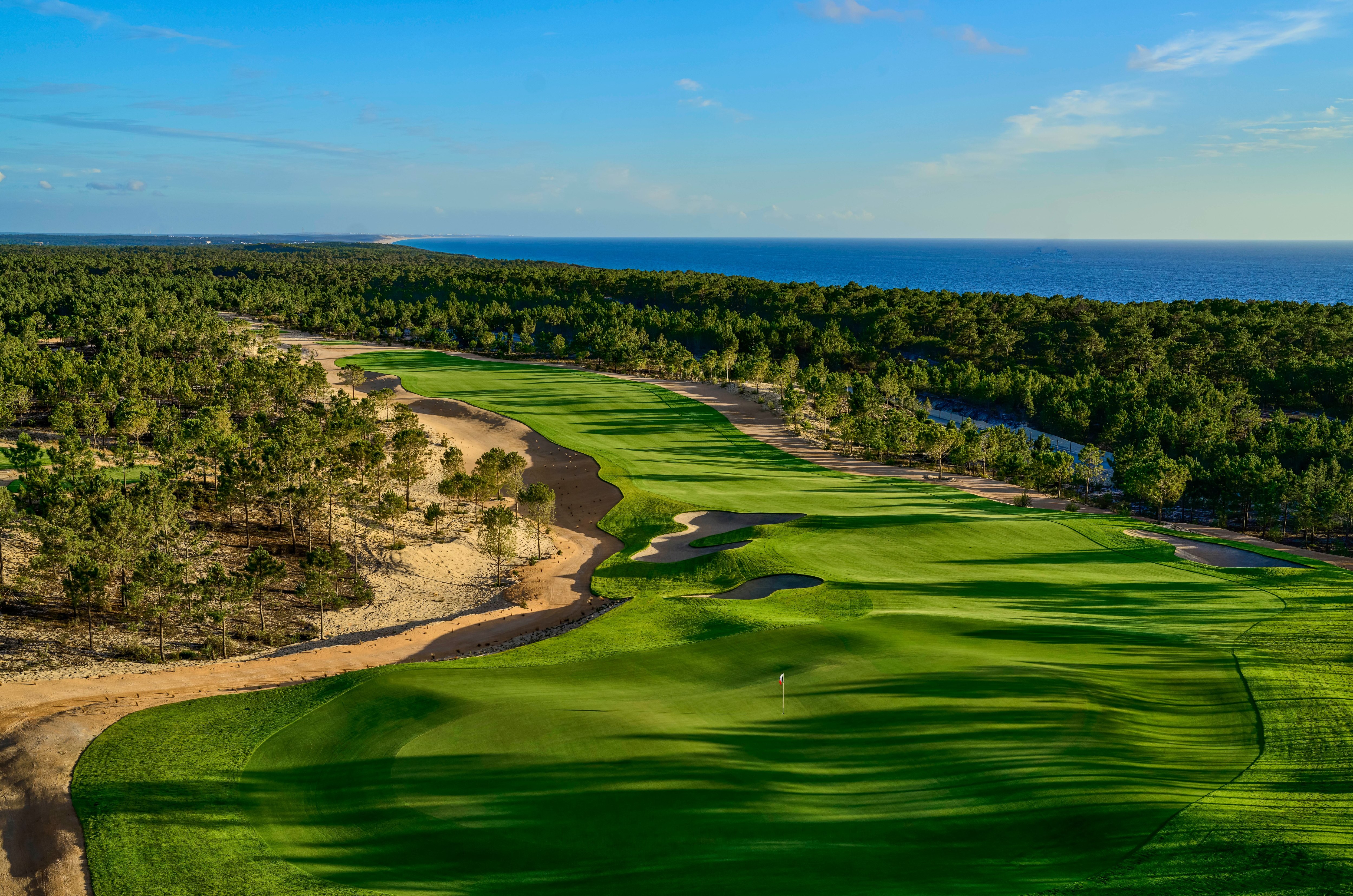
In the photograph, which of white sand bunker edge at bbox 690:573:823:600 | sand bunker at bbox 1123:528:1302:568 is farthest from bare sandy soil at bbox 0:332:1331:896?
sand bunker at bbox 1123:528:1302:568

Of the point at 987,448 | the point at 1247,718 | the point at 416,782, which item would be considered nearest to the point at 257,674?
the point at 416,782

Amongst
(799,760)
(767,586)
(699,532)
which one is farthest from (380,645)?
(799,760)

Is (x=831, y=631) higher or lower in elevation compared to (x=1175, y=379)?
lower

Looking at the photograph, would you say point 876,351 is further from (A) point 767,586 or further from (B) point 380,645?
(B) point 380,645

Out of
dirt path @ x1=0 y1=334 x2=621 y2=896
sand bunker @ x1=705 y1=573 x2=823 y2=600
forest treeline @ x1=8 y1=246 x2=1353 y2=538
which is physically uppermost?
forest treeline @ x1=8 y1=246 x2=1353 y2=538

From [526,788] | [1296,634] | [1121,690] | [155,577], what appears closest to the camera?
[526,788]

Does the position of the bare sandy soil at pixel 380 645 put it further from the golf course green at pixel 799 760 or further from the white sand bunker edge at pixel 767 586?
the white sand bunker edge at pixel 767 586

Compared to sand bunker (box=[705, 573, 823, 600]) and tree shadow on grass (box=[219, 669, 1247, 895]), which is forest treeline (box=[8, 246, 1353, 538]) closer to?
sand bunker (box=[705, 573, 823, 600])

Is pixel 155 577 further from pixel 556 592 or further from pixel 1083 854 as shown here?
pixel 1083 854
